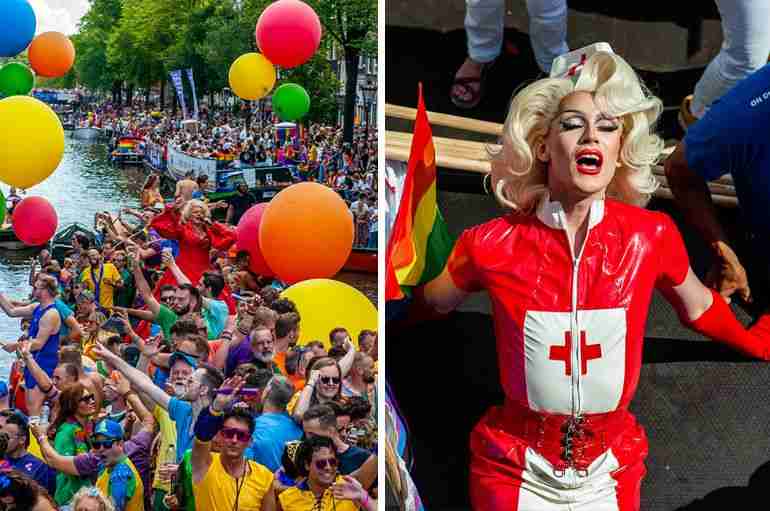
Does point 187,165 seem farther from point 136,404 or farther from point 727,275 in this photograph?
point 727,275

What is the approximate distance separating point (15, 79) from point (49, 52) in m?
0.12

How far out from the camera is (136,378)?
2.77m

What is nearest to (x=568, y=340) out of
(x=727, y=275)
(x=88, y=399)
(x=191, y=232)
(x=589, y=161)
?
(x=589, y=161)

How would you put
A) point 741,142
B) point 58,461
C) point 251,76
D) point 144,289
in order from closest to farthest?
point 741,142 → point 58,461 → point 251,76 → point 144,289

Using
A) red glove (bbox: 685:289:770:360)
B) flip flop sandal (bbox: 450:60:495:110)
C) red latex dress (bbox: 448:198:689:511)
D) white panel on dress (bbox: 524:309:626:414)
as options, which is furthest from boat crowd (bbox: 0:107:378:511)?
red glove (bbox: 685:289:770:360)

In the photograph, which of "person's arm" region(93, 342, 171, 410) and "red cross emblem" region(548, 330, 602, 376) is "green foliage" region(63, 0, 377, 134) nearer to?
"person's arm" region(93, 342, 171, 410)

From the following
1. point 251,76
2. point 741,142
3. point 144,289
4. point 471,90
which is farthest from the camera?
point 144,289

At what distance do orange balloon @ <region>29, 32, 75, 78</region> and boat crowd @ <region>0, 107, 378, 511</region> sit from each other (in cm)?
23

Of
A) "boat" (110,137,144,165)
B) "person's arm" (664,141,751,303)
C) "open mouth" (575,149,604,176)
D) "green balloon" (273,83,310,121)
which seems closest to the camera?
"open mouth" (575,149,604,176)

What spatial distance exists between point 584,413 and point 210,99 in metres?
1.40

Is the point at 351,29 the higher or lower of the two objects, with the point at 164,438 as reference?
higher

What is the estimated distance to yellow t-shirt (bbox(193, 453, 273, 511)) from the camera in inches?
104

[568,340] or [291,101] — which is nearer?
[568,340]

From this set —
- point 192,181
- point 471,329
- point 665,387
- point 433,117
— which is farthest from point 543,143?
point 192,181
